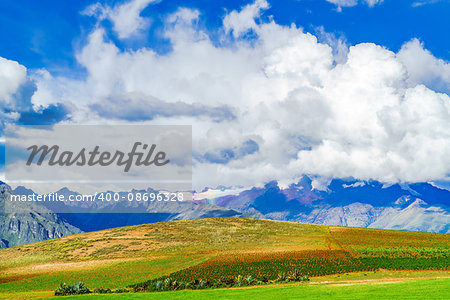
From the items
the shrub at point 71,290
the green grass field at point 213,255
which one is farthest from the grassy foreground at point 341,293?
the shrub at point 71,290

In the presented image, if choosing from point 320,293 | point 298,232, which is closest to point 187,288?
point 320,293

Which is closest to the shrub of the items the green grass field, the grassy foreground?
the green grass field

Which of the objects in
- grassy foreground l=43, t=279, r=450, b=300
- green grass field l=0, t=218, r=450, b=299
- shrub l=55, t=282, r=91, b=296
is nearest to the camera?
grassy foreground l=43, t=279, r=450, b=300

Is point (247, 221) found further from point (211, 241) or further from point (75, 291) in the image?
point (75, 291)

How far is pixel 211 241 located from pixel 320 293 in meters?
90.4

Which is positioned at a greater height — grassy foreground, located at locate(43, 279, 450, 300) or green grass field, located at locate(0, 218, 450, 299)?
green grass field, located at locate(0, 218, 450, 299)

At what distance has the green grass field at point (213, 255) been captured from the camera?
82188 mm

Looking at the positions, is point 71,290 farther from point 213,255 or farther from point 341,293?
point 213,255

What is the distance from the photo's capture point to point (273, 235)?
14462 cm

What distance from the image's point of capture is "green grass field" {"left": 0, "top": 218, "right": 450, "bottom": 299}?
270 feet

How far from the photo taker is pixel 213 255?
356ft

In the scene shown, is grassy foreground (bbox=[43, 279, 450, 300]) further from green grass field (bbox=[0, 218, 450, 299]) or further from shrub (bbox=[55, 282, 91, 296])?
shrub (bbox=[55, 282, 91, 296])

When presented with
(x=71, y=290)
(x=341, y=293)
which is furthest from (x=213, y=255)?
(x=341, y=293)

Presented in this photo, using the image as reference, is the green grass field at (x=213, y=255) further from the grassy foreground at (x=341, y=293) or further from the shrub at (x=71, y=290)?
the shrub at (x=71, y=290)
